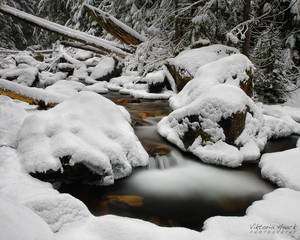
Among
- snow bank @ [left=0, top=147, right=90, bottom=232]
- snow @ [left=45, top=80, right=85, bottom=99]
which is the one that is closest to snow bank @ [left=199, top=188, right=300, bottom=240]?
snow bank @ [left=0, top=147, right=90, bottom=232]

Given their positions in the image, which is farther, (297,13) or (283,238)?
(297,13)

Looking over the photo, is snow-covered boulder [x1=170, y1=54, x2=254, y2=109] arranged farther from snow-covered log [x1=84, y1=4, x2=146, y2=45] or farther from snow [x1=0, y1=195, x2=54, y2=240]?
snow [x1=0, y1=195, x2=54, y2=240]

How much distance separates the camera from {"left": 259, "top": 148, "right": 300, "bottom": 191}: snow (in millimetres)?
3127

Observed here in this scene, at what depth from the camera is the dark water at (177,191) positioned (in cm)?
289

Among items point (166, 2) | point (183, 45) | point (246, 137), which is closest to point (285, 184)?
point (246, 137)

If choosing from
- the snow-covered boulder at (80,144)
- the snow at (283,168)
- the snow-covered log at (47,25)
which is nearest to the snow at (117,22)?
the snow-covered log at (47,25)

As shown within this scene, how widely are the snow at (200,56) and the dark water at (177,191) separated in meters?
3.95

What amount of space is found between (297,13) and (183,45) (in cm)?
452

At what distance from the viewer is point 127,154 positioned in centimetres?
359

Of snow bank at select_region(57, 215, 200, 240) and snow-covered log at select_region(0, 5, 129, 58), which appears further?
snow-covered log at select_region(0, 5, 129, 58)

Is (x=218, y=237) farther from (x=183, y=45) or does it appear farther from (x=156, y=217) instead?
(x=183, y=45)

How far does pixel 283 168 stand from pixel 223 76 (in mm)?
2857

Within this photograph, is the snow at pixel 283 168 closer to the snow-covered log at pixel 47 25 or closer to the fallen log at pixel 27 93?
the snow-covered log at pixel 47 25

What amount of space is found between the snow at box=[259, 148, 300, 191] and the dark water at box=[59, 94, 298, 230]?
0.14 metres
